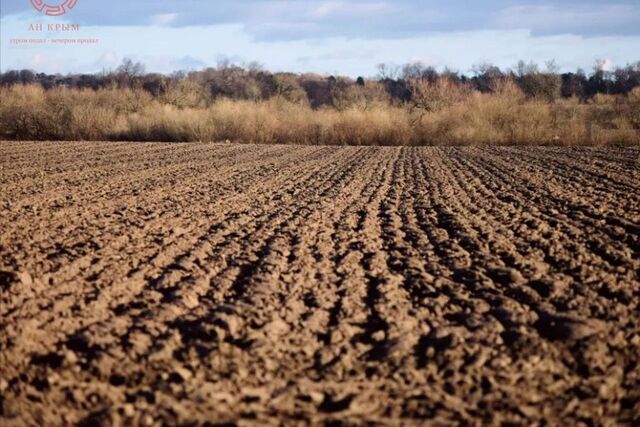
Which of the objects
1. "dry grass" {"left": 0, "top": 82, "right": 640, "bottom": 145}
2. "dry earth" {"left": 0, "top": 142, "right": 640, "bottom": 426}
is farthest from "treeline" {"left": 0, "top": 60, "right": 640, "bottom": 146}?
"dry earth" {"left": 0, "top": 142, "right": 640, "bottom": 426}

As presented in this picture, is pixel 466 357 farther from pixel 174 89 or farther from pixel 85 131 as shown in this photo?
pixel 174 89

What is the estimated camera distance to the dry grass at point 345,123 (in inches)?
1107

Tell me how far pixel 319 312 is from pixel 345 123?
25.8 metres

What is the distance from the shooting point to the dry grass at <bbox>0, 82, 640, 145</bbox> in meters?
28.1

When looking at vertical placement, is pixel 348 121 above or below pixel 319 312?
above

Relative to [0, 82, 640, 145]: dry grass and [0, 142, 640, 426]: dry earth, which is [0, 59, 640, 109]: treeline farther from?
[0, 142, 640, 426]: dry earth

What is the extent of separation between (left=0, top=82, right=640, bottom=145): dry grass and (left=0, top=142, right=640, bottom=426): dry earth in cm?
1972

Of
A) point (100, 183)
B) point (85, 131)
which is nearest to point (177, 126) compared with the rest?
point (85, 131)

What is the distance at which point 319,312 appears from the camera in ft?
14.5

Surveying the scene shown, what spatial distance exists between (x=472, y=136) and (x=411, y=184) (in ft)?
54.4

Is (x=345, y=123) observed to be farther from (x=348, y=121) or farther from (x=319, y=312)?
(x=319, y=312)

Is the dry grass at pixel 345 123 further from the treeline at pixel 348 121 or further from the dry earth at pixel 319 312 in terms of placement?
the dry earth at pixel 319 312

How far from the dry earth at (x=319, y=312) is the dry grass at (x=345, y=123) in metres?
19.7

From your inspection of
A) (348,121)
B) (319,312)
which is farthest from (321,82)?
(319,312)
